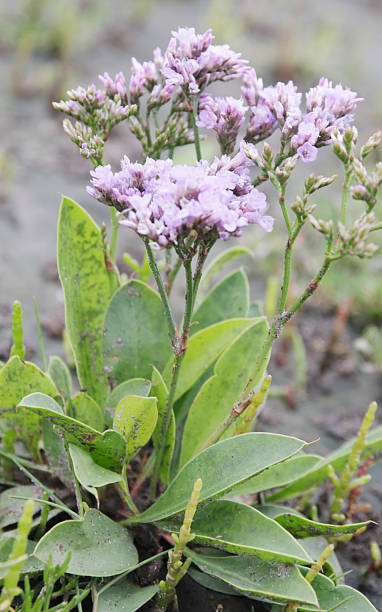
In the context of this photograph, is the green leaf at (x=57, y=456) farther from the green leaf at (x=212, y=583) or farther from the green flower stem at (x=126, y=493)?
the green leaf at (x=212, y=583)

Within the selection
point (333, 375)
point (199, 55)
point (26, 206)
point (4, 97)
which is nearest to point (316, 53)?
point (4, 97)

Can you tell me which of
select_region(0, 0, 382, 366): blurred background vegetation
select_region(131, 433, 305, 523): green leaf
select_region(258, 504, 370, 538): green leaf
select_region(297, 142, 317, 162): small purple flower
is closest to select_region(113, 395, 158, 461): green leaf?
select_region(131, 433, 305, 523): green leaf

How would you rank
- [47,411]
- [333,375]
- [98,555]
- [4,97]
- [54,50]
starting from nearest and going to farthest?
[47,411] → [98,555] → [333,375] → [4,97] → [54,50]

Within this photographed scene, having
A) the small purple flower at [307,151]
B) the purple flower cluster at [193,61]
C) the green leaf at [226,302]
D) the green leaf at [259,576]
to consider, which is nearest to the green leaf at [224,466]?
the green leaf at [259,576]

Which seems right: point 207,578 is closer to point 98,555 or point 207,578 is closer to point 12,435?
point 98,555

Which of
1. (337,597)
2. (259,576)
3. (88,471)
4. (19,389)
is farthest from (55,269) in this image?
(337,597)

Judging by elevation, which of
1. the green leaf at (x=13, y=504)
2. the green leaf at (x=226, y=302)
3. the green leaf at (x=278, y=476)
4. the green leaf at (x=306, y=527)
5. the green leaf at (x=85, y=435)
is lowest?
the green leaf at (x=13, y=504)

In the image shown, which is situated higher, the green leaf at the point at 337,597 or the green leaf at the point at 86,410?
the green leaf at the point at 86,410
